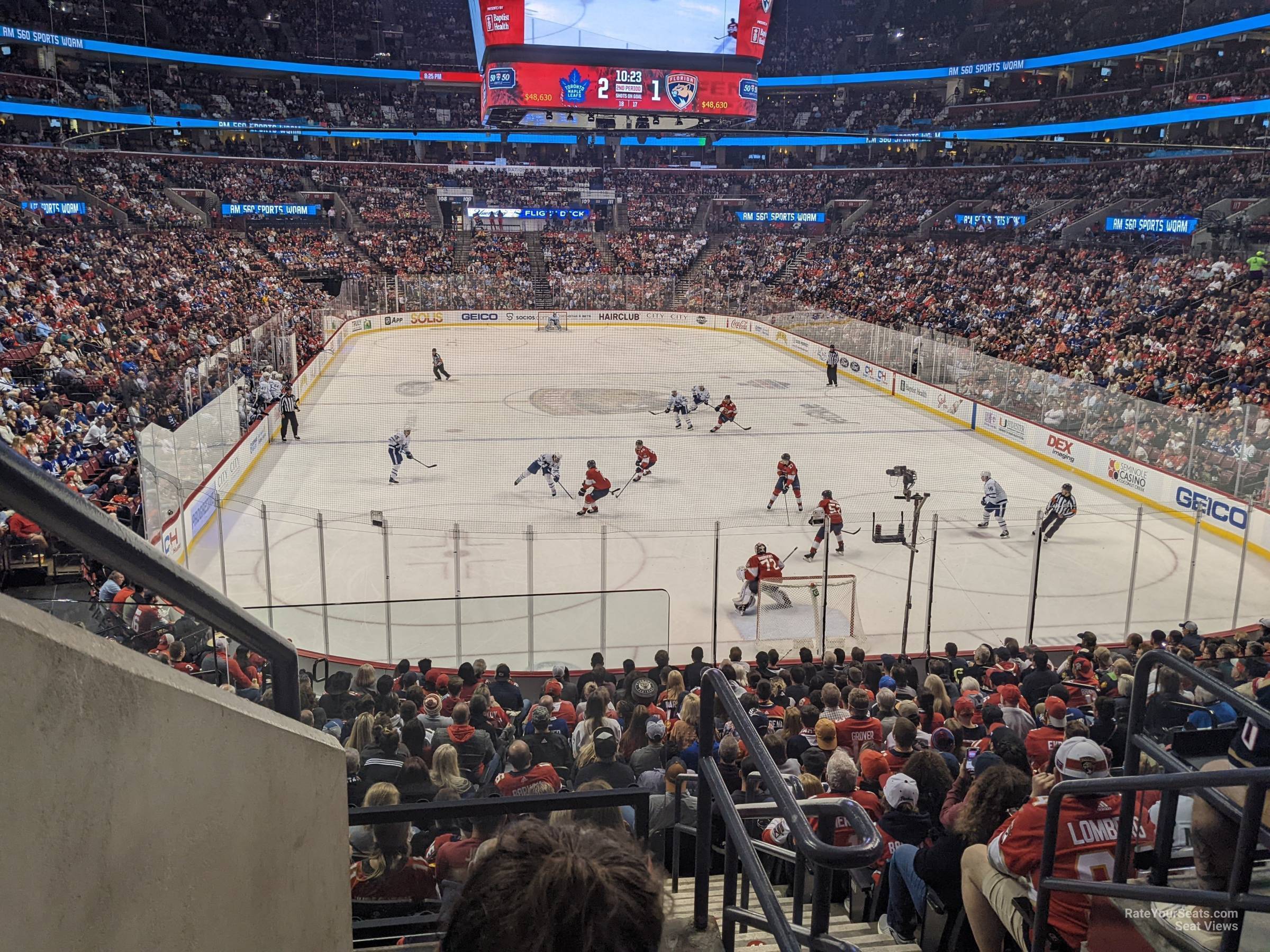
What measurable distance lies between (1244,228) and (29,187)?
4297 centimetres

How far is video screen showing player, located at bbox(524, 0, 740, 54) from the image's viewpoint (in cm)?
3459

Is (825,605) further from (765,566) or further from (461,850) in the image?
(461,850)

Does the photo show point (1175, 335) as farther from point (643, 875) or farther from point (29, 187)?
point (29, 187)

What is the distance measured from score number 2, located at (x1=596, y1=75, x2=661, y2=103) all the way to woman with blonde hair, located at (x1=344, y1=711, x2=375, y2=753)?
33072mm

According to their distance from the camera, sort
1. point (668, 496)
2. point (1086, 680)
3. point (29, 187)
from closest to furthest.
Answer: point (1086, 680) < point (668, 496) < point (29, 187)

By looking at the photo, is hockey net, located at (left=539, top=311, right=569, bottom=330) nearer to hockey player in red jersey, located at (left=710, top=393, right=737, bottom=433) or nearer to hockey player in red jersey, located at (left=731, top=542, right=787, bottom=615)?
hockey player in red jersey, located at (left=710, top=393, right=737, bottom=433)

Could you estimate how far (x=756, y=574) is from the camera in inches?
492

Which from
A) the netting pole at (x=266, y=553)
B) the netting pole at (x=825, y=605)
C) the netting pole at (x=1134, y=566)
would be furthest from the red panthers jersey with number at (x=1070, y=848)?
the netting pole at (x=1134, y=566)

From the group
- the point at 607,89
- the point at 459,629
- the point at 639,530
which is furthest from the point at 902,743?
the point at 607,89

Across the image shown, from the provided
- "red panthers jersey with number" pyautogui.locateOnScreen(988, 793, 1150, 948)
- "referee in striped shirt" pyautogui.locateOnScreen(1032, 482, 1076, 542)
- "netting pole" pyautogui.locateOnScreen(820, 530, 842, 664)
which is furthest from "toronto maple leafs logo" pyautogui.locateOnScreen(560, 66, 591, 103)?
"red panthers jersey with number" pyautogui.locateOnScreen(988, 793, 1150, 948)

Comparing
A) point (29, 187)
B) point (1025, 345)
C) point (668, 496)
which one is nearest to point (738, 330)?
point (1025, 345)

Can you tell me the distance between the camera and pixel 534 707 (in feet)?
22.7

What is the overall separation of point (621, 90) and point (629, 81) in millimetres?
407

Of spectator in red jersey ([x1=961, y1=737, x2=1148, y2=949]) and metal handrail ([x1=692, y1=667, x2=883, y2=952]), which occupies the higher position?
metal handrail ([x1=692, y1=667, x2=883, y2=952])
